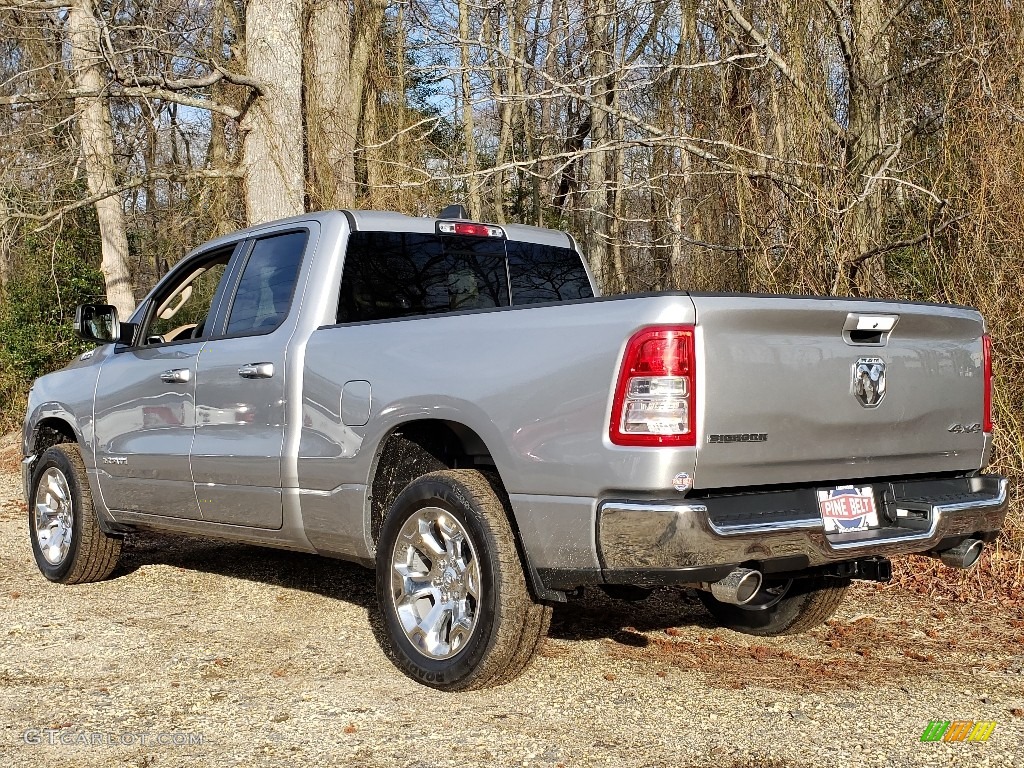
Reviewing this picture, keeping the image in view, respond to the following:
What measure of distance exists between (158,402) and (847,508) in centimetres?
374

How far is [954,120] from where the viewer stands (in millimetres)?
7250

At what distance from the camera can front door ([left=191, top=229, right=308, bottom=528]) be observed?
5.26 meters

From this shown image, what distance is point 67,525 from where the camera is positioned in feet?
22.7

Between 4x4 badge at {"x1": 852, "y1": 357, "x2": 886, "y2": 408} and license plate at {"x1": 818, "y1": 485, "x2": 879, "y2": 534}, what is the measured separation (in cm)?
33

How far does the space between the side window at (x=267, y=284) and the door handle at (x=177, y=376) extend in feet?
1.12

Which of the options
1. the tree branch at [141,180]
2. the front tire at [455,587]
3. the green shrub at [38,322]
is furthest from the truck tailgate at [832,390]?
the green shrub at [38,322]

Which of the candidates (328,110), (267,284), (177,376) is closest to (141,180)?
(328,110)

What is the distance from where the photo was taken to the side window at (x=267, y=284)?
5418 millimetres

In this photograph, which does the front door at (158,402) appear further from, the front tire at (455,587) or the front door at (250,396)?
the front tire at (455,587)

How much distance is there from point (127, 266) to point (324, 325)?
12.9 m

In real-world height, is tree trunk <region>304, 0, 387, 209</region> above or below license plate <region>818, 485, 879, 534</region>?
above

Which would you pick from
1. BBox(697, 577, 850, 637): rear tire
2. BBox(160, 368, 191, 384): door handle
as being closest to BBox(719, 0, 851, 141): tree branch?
BBox(697, 577, 850, 637): rear tire

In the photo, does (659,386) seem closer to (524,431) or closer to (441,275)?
(524,431)

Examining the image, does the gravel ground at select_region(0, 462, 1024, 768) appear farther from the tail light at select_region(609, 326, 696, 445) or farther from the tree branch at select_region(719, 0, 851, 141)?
the tree branch at select_region(719, 0, 851, 141)
